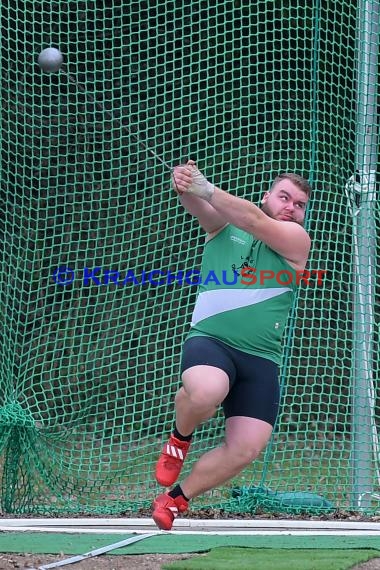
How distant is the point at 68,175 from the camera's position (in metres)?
6.92

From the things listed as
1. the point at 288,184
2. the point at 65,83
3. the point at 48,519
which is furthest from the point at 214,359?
the point at 65,83

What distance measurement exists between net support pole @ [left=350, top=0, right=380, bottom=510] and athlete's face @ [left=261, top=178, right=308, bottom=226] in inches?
Result: 59.7

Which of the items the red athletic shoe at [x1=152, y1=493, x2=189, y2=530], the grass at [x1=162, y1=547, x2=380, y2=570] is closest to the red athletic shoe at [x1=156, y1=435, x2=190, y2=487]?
the red athletic shoe at [x1=152, y1=493, x2=189, y2=530]

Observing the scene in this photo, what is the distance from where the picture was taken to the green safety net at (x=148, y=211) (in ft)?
21.4

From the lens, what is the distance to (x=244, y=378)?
4.85 meters

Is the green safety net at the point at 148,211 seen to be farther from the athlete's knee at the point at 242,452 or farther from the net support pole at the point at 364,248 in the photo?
the athlete's knee at the point at 242,452

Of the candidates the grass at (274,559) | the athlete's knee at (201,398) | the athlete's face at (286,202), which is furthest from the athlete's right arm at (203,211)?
the grass at (274,559)

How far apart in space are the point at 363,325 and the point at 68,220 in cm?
195

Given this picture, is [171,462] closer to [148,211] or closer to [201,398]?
[201,398]

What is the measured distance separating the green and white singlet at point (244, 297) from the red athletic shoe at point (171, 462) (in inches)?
19.1

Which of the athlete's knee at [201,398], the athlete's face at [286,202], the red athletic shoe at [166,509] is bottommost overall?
the red athletic shoe at [166,509]

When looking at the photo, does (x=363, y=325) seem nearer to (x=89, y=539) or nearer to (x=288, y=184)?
(x=288, y=184)

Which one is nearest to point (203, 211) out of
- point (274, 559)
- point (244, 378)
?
point (244, 378)

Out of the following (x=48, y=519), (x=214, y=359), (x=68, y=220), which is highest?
(x=68, y=220)
